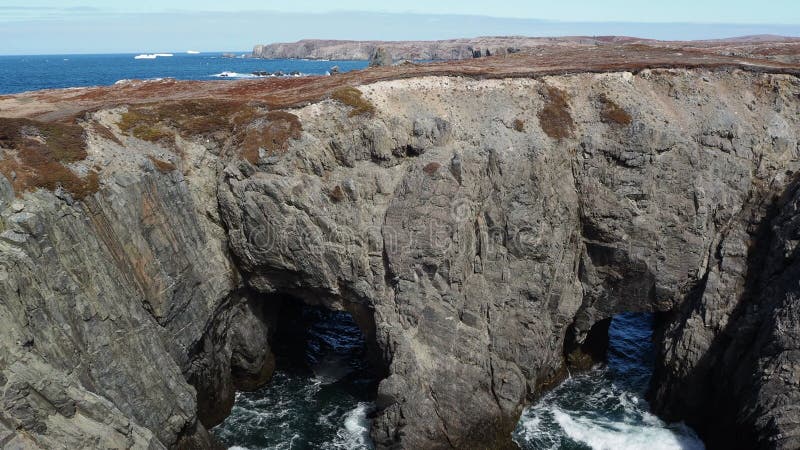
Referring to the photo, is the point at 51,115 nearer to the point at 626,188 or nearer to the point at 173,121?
the point at 173,121

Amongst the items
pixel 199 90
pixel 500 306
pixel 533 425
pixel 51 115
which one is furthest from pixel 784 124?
pixel 51 115

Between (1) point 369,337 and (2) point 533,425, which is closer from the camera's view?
(2) point 533,425

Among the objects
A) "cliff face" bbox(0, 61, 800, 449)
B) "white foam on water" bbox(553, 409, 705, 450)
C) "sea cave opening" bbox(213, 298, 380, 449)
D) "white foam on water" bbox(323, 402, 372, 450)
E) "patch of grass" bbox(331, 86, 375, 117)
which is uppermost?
"patch of grass" bbox(331, 86, 375, 117)

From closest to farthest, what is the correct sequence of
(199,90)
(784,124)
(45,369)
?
(45,369) < (784,124) < (199,90)

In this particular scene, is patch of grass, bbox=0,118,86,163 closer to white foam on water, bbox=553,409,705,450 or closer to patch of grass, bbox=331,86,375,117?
patch of grass, bbox=331,86,375,117

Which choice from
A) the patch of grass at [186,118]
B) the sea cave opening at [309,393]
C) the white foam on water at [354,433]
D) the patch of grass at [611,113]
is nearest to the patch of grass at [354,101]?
the patch of grass at [186,118]

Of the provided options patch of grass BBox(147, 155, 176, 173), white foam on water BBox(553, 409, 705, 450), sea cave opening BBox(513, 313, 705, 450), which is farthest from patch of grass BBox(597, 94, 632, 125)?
patch of grass BBox(147, 155, 176, 173)

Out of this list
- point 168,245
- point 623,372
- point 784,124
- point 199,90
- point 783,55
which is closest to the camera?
point 168,245

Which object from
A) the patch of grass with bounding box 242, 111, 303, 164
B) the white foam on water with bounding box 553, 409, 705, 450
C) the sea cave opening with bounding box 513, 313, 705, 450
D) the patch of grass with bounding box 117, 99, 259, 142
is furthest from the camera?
the patch of grass with bounding box 242, 111, 303, 164
